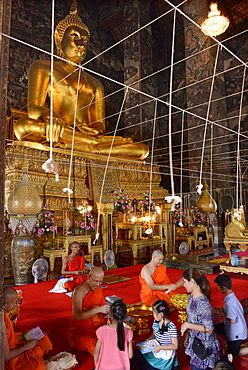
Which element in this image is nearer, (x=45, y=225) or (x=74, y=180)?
(x=45, y=225)

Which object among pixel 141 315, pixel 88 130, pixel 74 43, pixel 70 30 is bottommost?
pixel 141 315

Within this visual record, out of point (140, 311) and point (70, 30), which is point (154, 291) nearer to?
point (140, 311)

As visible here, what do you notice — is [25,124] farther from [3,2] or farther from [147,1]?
[147,1]

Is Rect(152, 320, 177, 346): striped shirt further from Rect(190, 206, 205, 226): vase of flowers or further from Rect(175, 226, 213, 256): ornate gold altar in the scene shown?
Rect(190, 206, 205, 226): vase of flowers

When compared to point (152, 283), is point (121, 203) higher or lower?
higher

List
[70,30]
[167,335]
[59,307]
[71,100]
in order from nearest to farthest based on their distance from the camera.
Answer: [167,335] < [59,307] < [70,30] < [71,100]

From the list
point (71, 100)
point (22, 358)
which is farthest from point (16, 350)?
point (71, 100)

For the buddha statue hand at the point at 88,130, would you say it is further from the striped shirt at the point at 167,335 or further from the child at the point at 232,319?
the striped shirt at the point at 167,335

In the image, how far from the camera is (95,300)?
93.0 inches

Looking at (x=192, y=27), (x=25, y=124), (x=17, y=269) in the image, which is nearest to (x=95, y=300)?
(x=17, y=269)

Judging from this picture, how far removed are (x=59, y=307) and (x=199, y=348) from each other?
6.04 feet

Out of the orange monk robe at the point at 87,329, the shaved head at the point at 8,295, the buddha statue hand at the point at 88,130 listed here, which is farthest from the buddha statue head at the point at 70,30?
the shaved head at the point at 8,295

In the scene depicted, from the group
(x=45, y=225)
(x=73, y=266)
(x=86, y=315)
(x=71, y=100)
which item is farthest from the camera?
(x=71, y=100)

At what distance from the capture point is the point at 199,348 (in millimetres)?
1929
